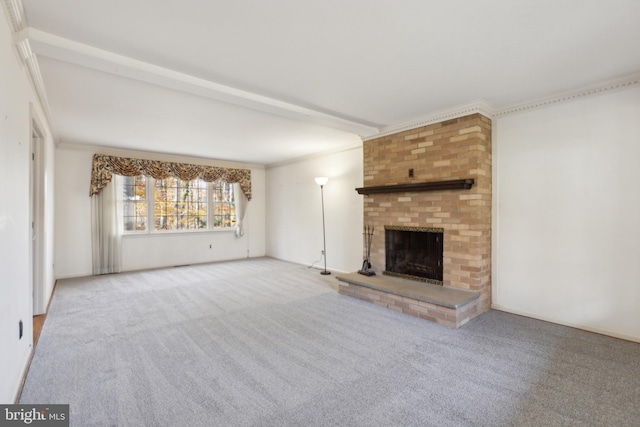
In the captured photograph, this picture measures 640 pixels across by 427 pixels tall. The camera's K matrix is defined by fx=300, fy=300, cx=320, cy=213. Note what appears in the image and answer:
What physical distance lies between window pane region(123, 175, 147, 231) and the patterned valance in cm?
31

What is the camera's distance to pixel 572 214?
3.16 meters

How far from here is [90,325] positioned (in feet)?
10.6

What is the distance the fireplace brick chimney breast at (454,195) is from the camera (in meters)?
3.55

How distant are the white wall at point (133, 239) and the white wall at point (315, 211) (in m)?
0.41

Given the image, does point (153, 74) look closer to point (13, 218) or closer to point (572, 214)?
point (13, 218)

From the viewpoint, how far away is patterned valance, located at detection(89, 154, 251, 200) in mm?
5570

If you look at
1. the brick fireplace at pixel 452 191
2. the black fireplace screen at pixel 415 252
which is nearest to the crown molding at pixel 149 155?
the brick fireplace at pixel 452 191

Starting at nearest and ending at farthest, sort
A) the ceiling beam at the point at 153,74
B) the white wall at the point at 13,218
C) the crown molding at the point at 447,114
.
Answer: the white wall at the point at 13,218, the ceiling beam at the point at 153,74, the crown molding at the point at 447,114

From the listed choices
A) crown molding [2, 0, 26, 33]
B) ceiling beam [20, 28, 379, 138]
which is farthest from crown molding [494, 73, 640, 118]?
crown molding [2, 0, 26, 33]

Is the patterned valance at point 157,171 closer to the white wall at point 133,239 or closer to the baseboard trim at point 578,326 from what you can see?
the white wall at point 133,239

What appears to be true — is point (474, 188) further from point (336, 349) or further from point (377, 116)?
point (336, 349)

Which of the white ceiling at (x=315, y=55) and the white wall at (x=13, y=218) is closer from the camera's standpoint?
the white wall at (x=13, y=218)

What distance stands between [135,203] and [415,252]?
5.58 metres

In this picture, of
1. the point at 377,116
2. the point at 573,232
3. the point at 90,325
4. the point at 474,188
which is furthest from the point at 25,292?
the point at 573,232
